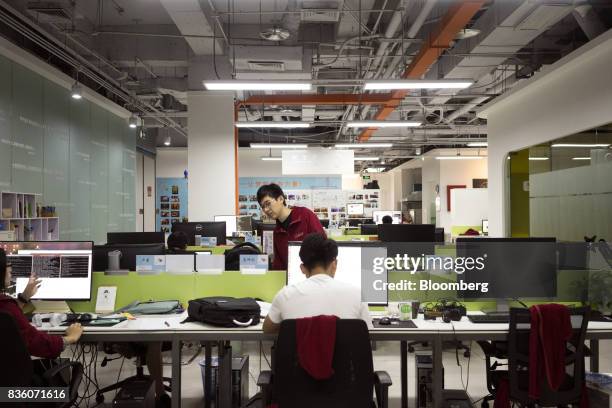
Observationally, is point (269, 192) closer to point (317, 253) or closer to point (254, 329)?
point (254, 329)

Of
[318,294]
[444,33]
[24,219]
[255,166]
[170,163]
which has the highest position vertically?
[444,33]

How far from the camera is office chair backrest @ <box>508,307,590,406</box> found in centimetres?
269

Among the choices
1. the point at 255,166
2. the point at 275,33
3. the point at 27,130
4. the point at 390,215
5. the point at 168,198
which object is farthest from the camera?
the point at 255,166

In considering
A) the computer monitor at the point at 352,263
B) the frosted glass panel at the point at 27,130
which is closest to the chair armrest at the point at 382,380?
the computer monitor at the point at 352,263

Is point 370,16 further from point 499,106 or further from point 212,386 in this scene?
point 212,386

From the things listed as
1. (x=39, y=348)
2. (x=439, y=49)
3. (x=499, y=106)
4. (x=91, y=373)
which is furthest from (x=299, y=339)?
(x=499, y=106)

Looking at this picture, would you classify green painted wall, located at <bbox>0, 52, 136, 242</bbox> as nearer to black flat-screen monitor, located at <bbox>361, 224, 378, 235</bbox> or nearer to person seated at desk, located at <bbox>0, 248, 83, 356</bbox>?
person seated at desk, located at <bbox>0, 248, 83, 356</bbox>

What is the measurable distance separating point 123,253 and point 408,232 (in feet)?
10.2

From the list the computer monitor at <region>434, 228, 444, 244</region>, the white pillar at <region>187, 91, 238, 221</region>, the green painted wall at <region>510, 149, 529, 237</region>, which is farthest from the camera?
the white pillar at <region>187, 91, 238, 221</region>

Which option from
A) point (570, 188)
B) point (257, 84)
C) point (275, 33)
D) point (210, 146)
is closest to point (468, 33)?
point (570, 188)

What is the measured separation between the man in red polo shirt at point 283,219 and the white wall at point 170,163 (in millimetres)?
13280

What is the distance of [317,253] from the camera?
2465 mm

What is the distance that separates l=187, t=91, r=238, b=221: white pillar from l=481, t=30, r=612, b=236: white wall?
191 inches

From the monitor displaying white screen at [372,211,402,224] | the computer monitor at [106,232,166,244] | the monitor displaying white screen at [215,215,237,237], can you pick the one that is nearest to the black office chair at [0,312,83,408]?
the computer monitor at [106,232,166,244]
